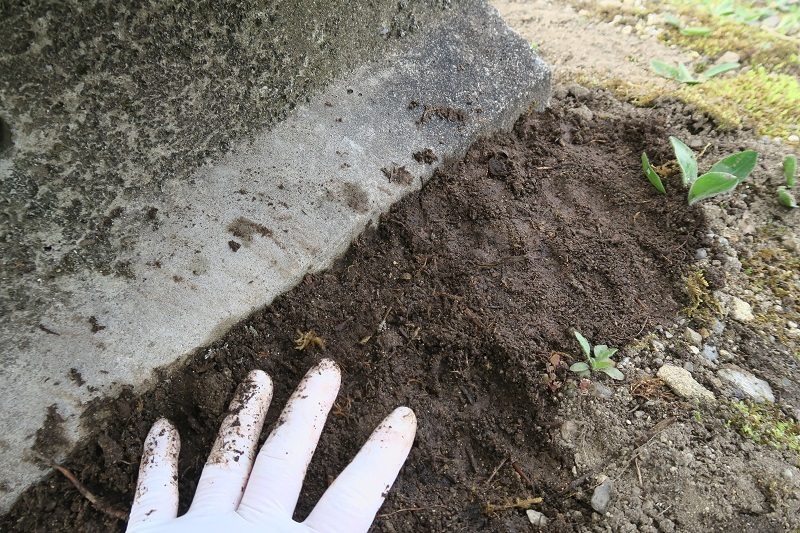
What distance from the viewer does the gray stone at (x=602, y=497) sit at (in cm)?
142

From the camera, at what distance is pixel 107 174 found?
1.52 metres

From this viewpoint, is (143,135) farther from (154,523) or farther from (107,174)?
(154,523)

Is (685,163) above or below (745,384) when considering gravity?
above

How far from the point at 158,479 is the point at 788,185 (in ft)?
8.42

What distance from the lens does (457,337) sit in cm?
166

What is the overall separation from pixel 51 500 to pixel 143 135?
1.05 metres

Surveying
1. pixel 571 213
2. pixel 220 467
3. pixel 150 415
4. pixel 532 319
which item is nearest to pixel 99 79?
pixel 150 415

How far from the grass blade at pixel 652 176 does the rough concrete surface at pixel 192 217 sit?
0.61 meters

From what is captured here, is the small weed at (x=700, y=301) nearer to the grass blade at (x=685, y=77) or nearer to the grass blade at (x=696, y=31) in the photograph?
the grass blade at (x=685, y=77)

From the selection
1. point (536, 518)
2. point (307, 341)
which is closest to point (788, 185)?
point (536, 518)

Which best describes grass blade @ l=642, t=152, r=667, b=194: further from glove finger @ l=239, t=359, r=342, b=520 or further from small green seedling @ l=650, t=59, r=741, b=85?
glove finger @ l=239, t=359, r=342, b=520

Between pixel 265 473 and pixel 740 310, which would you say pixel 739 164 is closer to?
pixel 740 310

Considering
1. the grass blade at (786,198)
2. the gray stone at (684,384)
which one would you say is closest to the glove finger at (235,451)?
the gray stone at (684,384)

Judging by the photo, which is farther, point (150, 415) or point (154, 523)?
point (150, 415)
